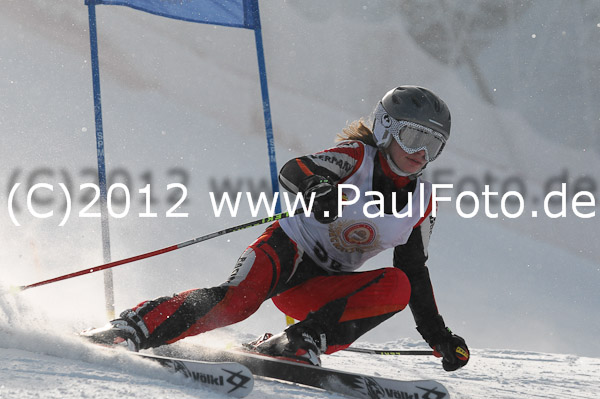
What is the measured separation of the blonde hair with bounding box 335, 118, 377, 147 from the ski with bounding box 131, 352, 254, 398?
147cm

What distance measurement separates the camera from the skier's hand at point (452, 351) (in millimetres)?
3016

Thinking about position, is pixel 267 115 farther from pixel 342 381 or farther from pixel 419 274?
pixel 342 381

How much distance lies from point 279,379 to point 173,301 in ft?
1.85

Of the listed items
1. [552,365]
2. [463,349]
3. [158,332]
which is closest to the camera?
[158,332]

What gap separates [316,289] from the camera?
310 cm

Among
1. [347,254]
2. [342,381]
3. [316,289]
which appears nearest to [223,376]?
[342,381]

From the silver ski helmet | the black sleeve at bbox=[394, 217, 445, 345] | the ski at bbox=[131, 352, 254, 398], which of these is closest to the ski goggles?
the silver ski helmet

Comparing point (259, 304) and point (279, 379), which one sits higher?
point (259, 304)

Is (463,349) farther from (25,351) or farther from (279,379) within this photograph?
(25,351)

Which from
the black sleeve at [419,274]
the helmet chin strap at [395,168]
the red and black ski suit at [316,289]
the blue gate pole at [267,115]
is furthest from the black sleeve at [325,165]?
the blue gate pole at [267,115]

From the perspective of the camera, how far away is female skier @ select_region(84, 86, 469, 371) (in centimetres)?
268

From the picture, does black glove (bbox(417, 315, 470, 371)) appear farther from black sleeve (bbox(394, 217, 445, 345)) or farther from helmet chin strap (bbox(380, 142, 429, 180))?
helmet chin strap (bbox(380, 142, 429, 180))

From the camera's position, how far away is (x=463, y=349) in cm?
303

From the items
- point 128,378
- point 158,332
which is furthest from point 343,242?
point 128,378
